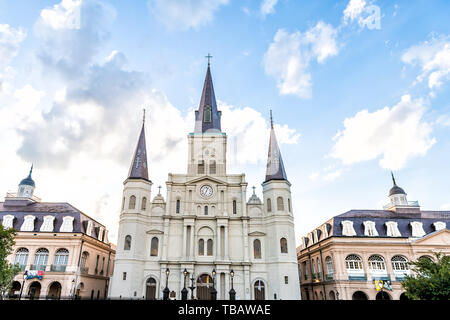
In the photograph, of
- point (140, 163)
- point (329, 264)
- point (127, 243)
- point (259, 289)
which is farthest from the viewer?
point (140, 163)

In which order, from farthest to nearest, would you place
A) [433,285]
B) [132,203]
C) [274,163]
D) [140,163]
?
1. [274,163]
2. [140,163]
3. [132,203]
4. [433,285]

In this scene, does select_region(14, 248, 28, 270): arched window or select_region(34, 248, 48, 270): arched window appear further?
select_region(14, 248, 28, 270): arched window

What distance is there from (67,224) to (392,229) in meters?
39.4

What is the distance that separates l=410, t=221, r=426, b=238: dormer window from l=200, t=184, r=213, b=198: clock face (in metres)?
25.3

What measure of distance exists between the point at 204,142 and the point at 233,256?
53.8 ft

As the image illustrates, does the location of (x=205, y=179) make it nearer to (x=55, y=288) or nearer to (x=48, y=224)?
(x=48, y=224)

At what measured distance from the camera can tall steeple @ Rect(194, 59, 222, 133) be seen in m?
45.1

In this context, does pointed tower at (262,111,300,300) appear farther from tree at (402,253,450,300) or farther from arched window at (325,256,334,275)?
tree at (402,253,450,300)

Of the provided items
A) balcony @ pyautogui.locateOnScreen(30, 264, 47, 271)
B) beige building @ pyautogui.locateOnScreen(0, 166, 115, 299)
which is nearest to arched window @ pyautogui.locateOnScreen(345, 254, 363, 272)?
beige building @ pyautogui.locateOnScreen(0, 166, 115, 299)

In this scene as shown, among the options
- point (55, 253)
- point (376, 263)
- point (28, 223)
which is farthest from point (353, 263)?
point (28, 223)

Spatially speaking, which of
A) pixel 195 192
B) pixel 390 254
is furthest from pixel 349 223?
pixel 195 192

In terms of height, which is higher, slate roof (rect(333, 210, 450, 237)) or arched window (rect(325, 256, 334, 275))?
slate roof (rect(333, 210, 450, 237))

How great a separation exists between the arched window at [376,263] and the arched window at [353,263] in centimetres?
122

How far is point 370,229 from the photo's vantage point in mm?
36688
